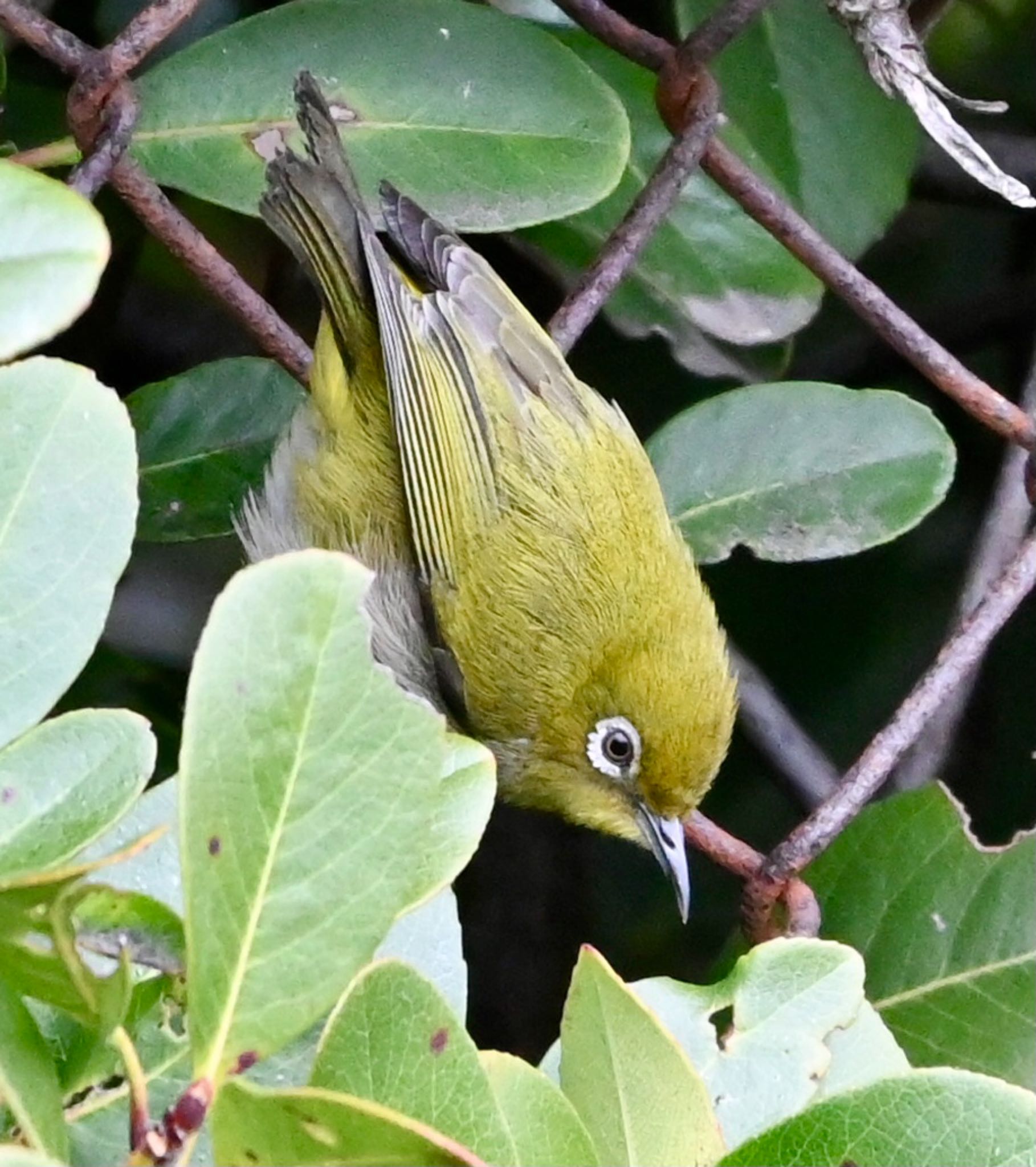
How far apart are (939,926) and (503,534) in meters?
0.98

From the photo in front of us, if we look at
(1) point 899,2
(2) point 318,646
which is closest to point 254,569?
(2) point 318,646

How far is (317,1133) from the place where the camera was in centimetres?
73

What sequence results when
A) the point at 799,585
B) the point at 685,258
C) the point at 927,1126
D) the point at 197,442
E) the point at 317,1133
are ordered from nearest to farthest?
the point at 317,1133, the point at 927,1126, the point at 197,442, the point at 685,258, the point at 799,585

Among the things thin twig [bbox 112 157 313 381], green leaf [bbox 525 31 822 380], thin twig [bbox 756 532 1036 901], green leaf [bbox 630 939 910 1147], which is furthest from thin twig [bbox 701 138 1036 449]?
green leaf [bbox 630 939 910 1147]

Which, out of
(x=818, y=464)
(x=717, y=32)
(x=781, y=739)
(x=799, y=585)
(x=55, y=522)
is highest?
(x=717, y=32)

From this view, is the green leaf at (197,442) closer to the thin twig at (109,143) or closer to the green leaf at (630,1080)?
the thin twig at (109,143)

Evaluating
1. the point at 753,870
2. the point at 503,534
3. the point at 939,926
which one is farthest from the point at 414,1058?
the point at 503,534

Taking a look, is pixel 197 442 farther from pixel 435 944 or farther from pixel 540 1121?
pixel 540 1121

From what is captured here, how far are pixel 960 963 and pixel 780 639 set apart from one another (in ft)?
4.42

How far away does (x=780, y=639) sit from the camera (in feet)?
9.52

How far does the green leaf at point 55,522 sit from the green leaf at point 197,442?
1005mm

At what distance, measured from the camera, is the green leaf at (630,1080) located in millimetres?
875

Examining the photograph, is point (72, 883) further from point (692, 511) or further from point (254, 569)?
point (692, 511)

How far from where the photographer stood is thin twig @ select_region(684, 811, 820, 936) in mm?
1499
